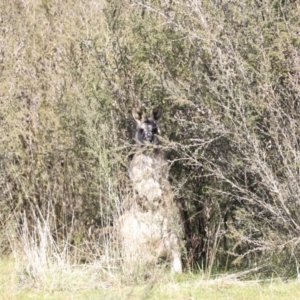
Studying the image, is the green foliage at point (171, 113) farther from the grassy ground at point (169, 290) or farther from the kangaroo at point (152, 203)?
the grassy ground at point (169, 290)

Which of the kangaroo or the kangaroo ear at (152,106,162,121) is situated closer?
the kangaroo

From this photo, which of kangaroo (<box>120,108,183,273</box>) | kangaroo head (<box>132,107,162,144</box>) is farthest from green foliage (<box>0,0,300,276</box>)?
kangaroo head (<box>132,107,162,144</box>)

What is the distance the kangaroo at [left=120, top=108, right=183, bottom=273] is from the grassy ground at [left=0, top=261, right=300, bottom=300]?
1.13m

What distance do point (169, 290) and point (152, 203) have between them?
8.10 ft

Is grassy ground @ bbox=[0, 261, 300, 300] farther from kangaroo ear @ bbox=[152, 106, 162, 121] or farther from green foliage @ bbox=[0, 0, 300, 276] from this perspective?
kangaroo ear @ bbox=[152, 106, 162, 121]

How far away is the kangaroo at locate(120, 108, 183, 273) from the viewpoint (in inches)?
409

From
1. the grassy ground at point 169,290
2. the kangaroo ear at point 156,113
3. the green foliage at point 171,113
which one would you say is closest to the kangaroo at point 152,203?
the kangaroo ear at point 156,113

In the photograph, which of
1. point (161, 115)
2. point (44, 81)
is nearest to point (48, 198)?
point (44, 81)

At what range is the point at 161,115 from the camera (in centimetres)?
1108

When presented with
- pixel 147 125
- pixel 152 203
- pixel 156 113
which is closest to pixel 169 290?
pixel 152 203

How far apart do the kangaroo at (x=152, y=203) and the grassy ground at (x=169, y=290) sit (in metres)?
1.13

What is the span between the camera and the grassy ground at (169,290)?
8.22 metres

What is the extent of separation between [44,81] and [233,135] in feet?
14.9

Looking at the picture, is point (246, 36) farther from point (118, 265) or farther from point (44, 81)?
point (44, 81)
